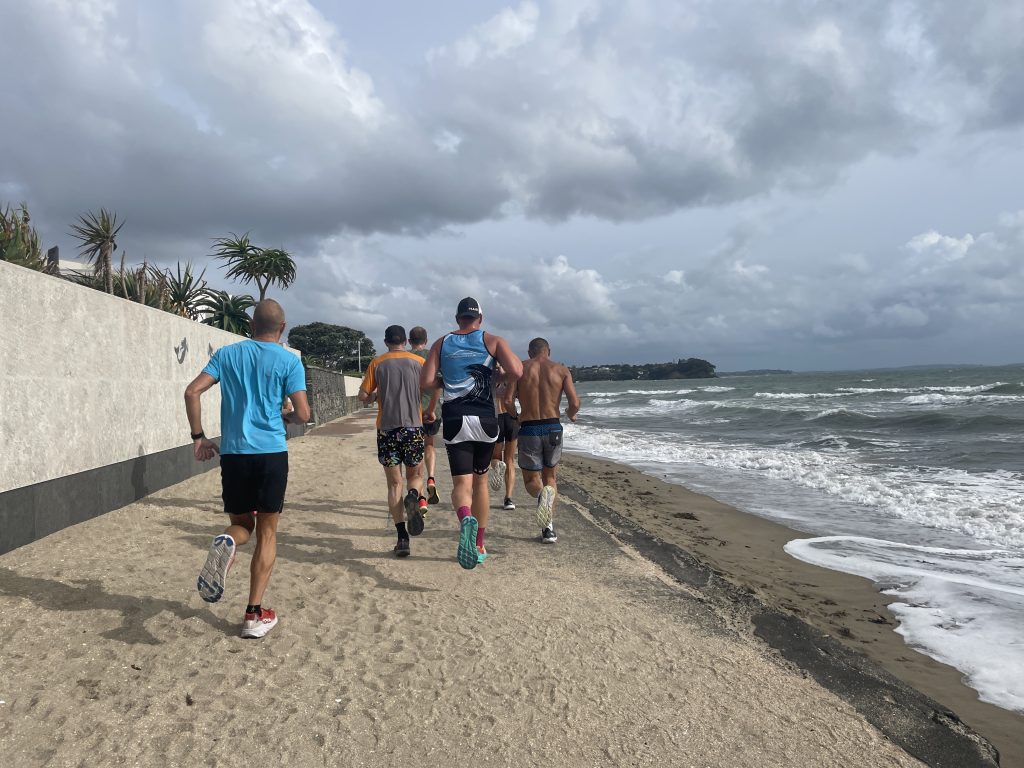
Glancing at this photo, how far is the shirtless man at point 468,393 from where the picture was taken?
4.24 m

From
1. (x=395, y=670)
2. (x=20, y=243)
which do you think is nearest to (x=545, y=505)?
(x=395, y=670)

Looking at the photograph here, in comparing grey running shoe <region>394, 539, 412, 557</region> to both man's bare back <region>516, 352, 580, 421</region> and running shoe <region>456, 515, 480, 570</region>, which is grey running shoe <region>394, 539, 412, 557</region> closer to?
running shoe <region>456, 515, 480, 570</region>

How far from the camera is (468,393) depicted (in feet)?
14.0

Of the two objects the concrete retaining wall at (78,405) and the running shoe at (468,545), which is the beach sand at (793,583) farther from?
the concrete retaining wall at (78,405)

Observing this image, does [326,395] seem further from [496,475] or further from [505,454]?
[496,475]

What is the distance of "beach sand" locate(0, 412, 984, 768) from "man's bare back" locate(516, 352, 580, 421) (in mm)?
1274

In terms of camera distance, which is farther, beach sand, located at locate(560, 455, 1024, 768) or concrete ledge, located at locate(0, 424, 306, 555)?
concrete ledge, located at locate(0, 424, 306, 555)

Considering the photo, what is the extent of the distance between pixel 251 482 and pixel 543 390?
9.38ft

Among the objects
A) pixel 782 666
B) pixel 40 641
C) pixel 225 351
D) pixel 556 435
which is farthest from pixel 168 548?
pixel 782 666

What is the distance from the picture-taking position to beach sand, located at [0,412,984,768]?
2.37 m

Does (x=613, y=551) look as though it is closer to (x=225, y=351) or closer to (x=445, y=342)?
(x=445, y=342)

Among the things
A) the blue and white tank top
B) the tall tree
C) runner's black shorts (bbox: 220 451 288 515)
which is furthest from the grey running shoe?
the tall tree

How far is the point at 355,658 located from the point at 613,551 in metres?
2.66

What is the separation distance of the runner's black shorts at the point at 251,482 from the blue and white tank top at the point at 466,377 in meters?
1.34
